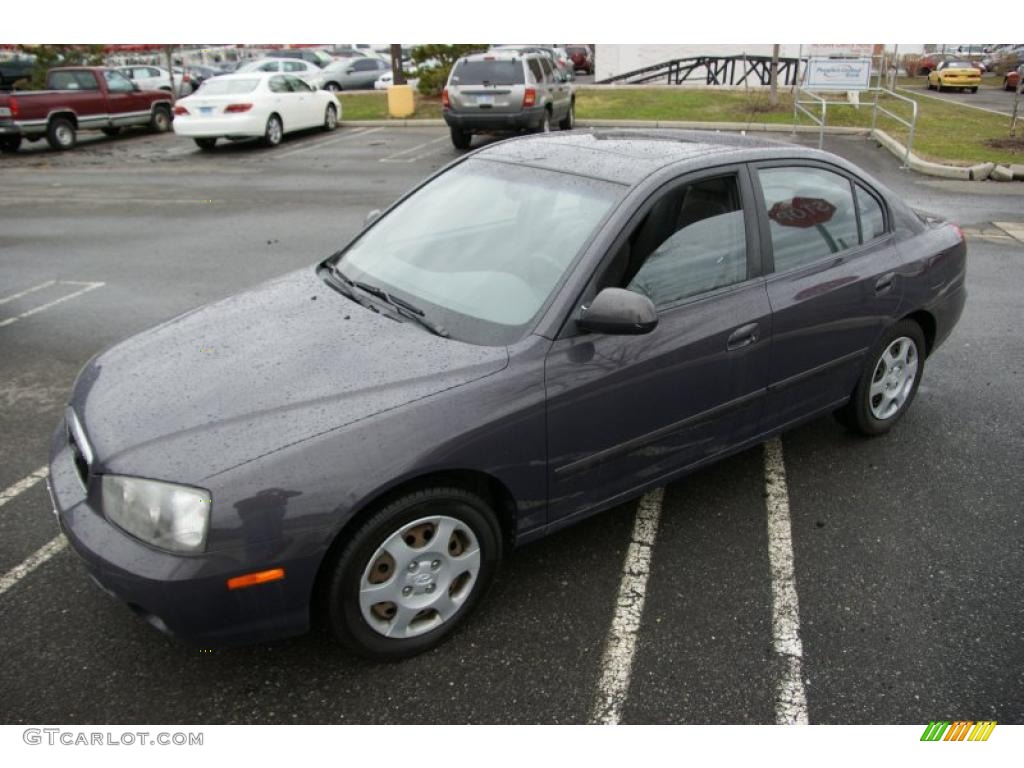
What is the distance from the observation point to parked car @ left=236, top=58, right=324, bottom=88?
25.1m

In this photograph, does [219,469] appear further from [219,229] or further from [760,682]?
[219,229]

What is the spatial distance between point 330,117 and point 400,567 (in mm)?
19326

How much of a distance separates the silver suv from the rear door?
41.3 ft

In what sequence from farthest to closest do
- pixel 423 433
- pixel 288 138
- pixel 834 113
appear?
1. pixel 834 113
2. pixel 288 138
3. pixel 423 433

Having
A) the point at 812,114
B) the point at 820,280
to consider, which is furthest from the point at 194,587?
the point at 812,114

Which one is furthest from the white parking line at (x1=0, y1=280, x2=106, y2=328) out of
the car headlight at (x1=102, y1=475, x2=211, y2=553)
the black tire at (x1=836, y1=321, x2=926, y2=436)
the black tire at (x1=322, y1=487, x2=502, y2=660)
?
the black tire at (x1=836, y1=321, x2=926, y2=436)

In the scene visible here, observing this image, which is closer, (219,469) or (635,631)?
(219,469)

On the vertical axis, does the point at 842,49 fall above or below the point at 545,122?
above

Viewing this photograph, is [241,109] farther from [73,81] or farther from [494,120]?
[494,120]

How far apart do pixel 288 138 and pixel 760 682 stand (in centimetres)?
1863

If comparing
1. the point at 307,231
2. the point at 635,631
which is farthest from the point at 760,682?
the point at 307,231

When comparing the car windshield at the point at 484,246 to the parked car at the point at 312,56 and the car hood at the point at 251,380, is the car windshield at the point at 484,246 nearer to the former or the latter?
the car hood at the point at 251,380

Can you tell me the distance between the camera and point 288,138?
758 inches
